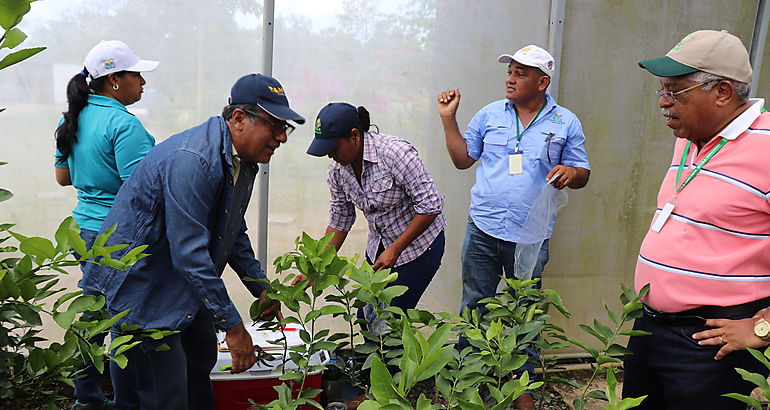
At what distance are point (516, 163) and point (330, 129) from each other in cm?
100

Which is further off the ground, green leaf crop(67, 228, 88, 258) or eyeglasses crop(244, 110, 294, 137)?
eyeglasses crop(244, 110, 294, 137)

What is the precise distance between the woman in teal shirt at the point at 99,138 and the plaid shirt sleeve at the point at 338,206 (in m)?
0.82

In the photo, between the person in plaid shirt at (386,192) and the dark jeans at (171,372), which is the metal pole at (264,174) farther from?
the dark jeans at (171,372)

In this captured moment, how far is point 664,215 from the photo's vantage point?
5.47 ft

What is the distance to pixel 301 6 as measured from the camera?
305 cm

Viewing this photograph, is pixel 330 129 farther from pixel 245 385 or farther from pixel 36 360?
pixel 36 360

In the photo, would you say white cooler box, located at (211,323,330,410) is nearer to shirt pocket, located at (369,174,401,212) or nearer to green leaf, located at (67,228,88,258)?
shirt pocket, located at (369,174,401,212)

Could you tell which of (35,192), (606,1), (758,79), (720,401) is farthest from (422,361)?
(758,79)

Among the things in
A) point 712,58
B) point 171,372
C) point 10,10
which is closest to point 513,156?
point 712,58

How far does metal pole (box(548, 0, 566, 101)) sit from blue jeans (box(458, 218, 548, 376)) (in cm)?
97

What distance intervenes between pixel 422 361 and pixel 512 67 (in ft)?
7.58

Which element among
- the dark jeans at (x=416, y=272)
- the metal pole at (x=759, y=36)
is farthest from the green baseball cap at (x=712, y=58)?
the metal pole at (x=759, y=36)

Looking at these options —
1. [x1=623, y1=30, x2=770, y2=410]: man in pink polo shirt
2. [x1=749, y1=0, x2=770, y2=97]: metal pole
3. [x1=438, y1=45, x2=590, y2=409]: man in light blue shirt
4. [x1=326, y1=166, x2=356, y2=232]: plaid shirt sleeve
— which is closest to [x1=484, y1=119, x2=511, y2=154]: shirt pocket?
[x1=438, y1=45, x2=590, y2=409]: man in light blue shirt

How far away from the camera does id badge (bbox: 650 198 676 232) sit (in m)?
1.65
